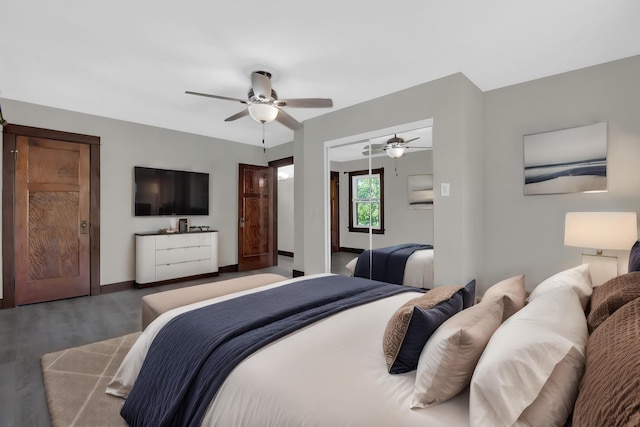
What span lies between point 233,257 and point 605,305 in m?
5.54

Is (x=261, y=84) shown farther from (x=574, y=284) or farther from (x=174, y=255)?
(x=174, y=255)

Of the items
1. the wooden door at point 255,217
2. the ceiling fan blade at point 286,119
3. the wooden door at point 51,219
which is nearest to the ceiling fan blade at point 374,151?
the ceiling fan blade at point 286,119

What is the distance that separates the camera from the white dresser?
187 inches

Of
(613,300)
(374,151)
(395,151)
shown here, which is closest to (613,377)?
(613,300)

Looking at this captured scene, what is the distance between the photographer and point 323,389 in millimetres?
1119

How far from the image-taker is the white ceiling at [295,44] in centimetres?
219

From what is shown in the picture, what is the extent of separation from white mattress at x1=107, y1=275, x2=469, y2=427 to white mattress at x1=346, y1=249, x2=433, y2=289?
202 cm

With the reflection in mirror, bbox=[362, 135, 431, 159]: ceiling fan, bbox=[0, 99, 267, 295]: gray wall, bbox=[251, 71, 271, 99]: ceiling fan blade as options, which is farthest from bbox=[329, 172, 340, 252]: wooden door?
bbox=[0, 99, 267, 295]: gray wall

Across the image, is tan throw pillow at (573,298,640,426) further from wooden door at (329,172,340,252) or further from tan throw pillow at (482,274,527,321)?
wooden door at (329,172,340,252)

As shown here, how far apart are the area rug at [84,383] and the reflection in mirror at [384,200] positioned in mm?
2639

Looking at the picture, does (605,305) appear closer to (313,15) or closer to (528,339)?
(528,339)

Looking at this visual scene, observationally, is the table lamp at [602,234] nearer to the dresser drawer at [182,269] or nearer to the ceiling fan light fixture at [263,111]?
the ceiling fan light fixture at [263,111]

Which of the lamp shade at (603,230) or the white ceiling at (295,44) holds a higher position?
the white ceiling at (295,44)

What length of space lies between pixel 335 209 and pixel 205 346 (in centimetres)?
317
